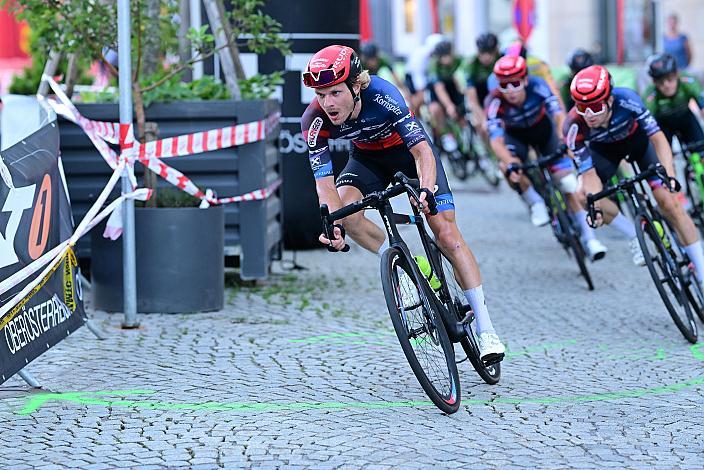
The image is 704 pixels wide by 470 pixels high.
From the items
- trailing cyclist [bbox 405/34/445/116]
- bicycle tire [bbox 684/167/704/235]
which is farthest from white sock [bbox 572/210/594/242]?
trailing cyclist [bbox 405/34/445/116]

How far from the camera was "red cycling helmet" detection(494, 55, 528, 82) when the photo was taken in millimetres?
11305

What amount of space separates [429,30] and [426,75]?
22.7m

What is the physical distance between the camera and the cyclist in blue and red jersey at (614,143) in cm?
877

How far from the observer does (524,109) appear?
1177cm

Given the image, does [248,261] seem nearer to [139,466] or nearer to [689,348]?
[689,348]

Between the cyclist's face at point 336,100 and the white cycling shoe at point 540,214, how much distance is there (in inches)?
215

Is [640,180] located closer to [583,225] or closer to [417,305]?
[583,225]

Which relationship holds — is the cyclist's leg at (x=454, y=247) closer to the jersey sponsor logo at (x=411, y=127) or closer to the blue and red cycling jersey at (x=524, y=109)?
the jersey sponsor logo at (x=411, y=127)

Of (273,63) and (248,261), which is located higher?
(273,63)

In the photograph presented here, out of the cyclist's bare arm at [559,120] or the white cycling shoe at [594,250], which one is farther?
the cyclist's bare arm at [559,120]

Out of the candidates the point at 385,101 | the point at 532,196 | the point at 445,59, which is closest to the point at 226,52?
the point at 532,196

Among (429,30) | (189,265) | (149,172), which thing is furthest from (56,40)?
(429,30)

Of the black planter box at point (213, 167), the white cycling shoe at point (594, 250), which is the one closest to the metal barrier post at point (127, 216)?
the black planter box at point (213, 167)

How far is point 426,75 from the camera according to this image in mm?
22281
